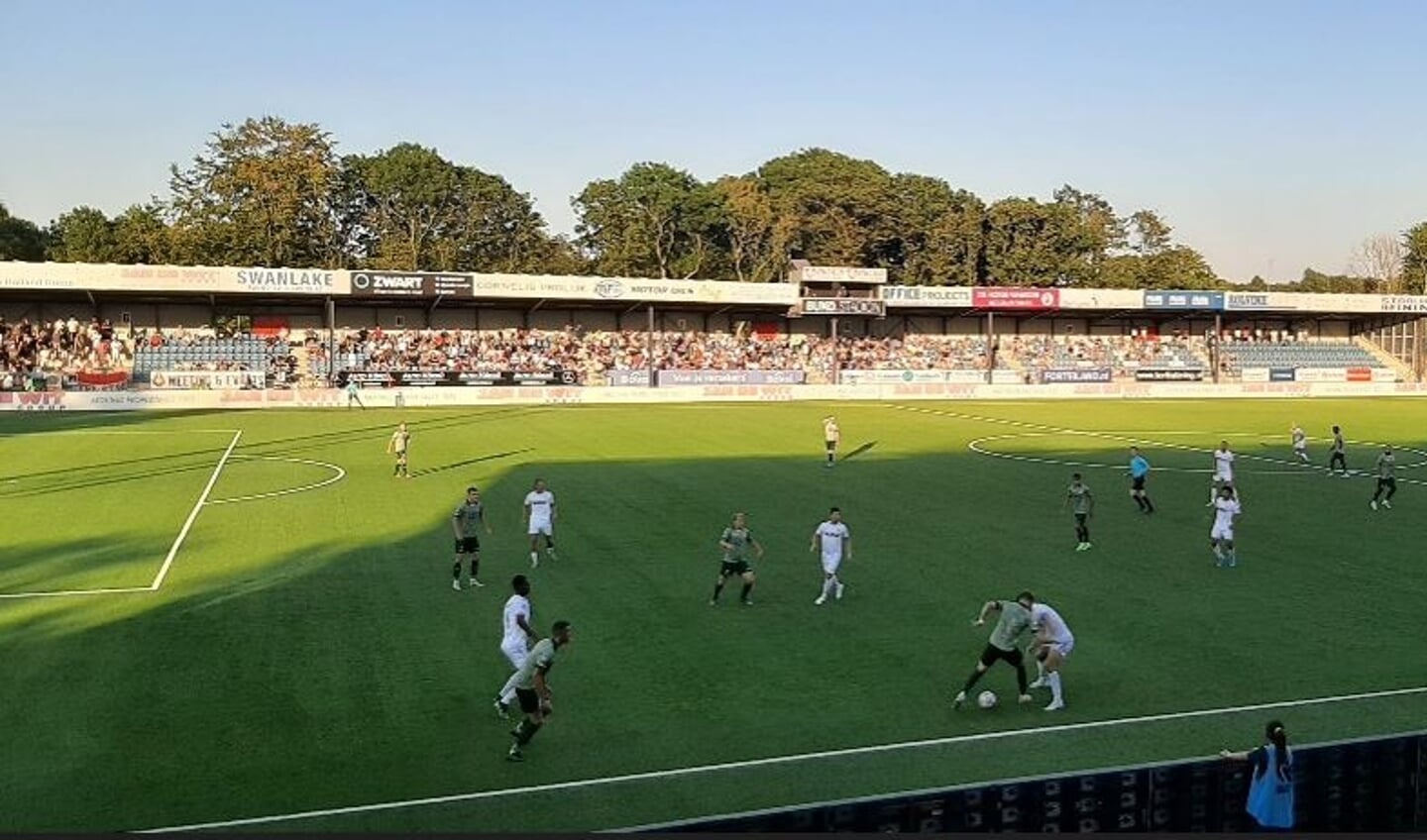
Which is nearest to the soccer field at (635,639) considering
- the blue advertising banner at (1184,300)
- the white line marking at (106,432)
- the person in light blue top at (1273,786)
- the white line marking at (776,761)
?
the white line marking at (776,761)

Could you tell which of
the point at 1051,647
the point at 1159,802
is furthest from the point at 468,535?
the point at 1159,802

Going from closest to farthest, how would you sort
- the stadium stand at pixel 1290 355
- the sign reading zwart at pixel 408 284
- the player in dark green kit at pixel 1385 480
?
the player in dark green kit at pixel 1385 480, the sign reading zwart at pixel 408 284, the stadium stand at pixel 1290 355

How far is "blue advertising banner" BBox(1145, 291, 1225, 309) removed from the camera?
281 ft

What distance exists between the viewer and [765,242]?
11731cm

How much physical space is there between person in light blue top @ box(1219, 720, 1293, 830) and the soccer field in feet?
7.68

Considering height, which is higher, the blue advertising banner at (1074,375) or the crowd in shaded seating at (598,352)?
the crowd in shaded seating at (598,352)

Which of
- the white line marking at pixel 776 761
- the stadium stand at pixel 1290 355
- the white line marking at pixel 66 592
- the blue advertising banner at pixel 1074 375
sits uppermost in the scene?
the stadium stand at pixel 1290 355

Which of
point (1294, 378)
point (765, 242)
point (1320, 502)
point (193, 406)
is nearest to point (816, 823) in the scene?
point (1320, 502)

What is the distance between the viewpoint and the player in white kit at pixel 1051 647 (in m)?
13.9

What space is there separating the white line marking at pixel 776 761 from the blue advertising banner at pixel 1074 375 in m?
68.4

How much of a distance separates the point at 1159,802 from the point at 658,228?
10492 cm

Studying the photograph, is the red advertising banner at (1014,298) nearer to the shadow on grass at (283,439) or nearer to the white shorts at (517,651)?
the shadow on grass at (283,439)

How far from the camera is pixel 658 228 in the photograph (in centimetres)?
11231

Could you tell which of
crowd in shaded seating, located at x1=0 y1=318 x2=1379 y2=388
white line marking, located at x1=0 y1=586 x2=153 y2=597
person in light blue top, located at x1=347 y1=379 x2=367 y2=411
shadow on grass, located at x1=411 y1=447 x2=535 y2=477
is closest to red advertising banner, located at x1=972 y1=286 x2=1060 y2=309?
crowd in shaded seating, located at x1=0 y1=318 x2=1379 y2=388
